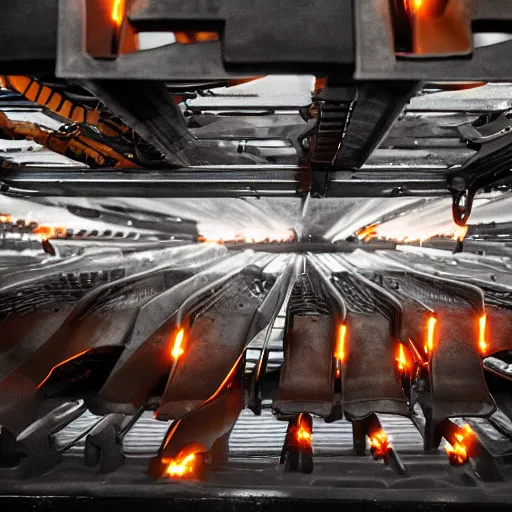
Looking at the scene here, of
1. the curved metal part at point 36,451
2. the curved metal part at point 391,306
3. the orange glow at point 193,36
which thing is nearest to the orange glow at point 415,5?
the orange glow at point 193,36

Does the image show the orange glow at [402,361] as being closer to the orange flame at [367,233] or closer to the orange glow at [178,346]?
the orange glow at [178,346]

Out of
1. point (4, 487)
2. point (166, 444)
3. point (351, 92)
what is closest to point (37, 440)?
point (4, 487)

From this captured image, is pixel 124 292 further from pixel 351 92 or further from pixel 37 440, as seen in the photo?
pixel 351 92

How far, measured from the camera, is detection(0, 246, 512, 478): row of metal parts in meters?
0.90

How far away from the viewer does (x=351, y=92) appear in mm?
618

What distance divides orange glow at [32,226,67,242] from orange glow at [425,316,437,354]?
1.32 metres

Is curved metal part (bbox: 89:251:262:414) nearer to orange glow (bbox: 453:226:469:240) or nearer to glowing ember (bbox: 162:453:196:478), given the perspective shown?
glowing ember (bbox: 162:453:196:478)

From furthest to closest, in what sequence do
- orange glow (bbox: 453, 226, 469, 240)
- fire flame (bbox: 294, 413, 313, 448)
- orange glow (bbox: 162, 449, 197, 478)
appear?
orange glow (bbox: 453, 226, 469, 240) → fire flame (bbox: 294, 413, 313, 448) → orange glow (bbox: 162, 449, 197, 478)

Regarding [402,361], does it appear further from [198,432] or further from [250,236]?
[250,236]

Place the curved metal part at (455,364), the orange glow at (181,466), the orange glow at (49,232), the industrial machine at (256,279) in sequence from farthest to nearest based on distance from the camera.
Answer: the orange glow at (49,232) < the orange glow at (181,466) < the curved metal part at (455,364) < the industrial machine at (256,279)

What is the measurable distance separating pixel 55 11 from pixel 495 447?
118 centimetres

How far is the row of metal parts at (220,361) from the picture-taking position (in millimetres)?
900

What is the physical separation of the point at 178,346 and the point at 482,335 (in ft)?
2.00

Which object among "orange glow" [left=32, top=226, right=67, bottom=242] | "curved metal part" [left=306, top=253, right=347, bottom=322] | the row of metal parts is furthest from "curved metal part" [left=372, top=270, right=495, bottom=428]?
"orange glow" [left=32, top=226, right=67, bottom=242]
